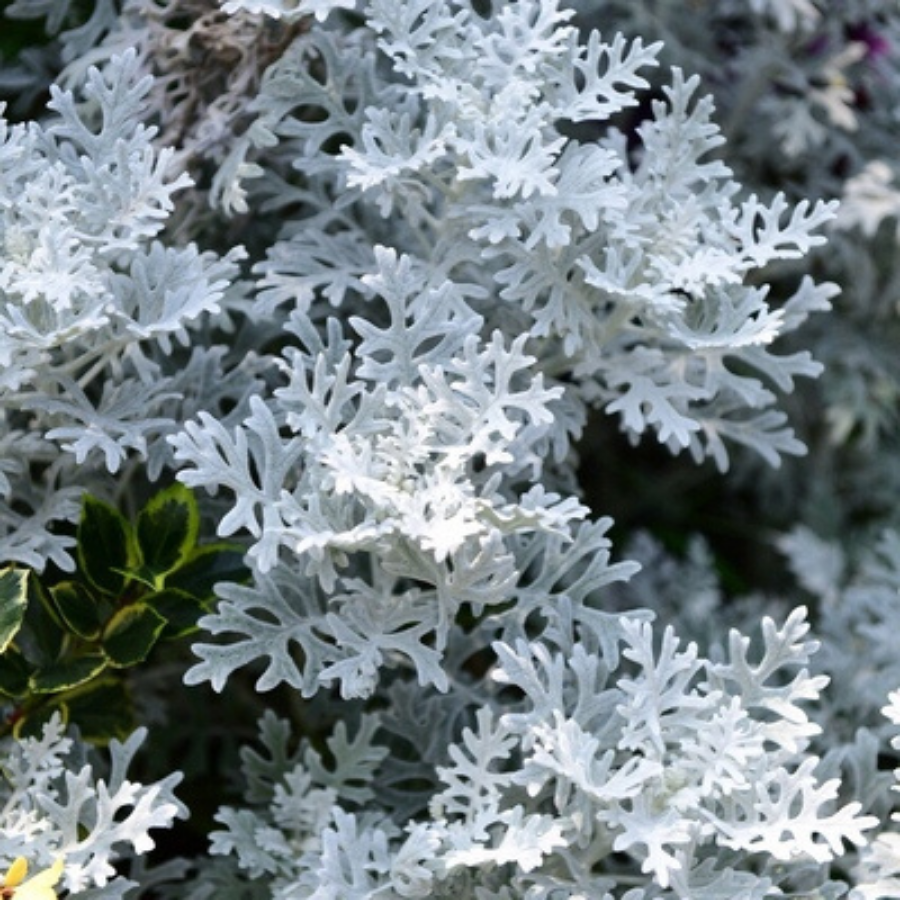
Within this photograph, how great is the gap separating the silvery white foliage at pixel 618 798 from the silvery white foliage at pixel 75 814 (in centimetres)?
10

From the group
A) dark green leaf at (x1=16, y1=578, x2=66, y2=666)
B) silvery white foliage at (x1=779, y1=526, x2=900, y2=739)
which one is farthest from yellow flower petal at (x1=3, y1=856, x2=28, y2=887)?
silvery white foliage at (x1=779, y1=526, x2=900, y2=739)

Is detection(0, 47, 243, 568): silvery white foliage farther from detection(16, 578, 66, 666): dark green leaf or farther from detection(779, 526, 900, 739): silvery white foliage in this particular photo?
detection(779, 526, 900, 739): silvery white foliage

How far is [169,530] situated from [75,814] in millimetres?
215

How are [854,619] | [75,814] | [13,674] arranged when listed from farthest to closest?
1. [854,619]
2. [13,674]
3. [75,814]

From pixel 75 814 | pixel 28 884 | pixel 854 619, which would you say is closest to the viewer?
pixel 28 884

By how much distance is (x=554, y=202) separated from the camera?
1.08 metres

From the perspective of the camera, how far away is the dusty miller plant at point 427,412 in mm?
975

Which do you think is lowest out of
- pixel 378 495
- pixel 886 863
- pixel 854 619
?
pixel 854 619

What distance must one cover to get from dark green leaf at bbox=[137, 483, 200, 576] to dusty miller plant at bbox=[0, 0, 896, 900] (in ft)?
0.10

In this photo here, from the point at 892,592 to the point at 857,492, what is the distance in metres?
0.41

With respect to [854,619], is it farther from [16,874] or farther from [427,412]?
[16,874]

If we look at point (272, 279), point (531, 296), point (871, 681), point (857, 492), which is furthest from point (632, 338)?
point (857, 492)

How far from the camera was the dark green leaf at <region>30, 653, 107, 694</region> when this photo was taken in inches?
41.3

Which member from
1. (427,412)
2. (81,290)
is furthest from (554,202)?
(81,290)
